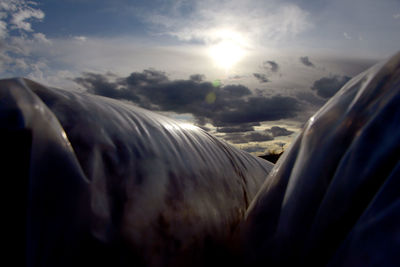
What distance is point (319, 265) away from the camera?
0.63m

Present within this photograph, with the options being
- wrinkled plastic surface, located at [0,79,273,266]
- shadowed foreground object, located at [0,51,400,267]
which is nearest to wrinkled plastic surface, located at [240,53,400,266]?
shadowed foreground object, located at [0,51,400,267]

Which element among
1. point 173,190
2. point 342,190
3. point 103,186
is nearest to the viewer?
point 342,190

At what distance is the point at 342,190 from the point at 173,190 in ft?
1.49

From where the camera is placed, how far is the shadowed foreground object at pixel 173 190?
590mm

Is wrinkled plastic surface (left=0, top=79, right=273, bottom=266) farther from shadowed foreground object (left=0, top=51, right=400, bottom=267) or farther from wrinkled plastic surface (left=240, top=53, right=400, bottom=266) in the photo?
wrinkled plastic surface (left=240, top=53, right=400, bottom=266)

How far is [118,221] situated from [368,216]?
0.53 m

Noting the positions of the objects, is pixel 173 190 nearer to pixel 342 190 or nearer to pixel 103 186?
pixel 103 186

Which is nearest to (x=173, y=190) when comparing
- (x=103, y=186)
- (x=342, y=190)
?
(x=103, y=186)

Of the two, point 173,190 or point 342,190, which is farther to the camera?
point 173,190

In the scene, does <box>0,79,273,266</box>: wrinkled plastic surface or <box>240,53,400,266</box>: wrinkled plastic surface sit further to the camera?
<box>0,79,273,266</box>: wrinkled plastic surface

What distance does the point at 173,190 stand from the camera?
0.88m

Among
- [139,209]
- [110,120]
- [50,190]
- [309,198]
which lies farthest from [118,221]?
[309,198]

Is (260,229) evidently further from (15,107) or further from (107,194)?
(15,107)

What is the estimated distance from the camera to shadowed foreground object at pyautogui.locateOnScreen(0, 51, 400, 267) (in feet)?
1.94
